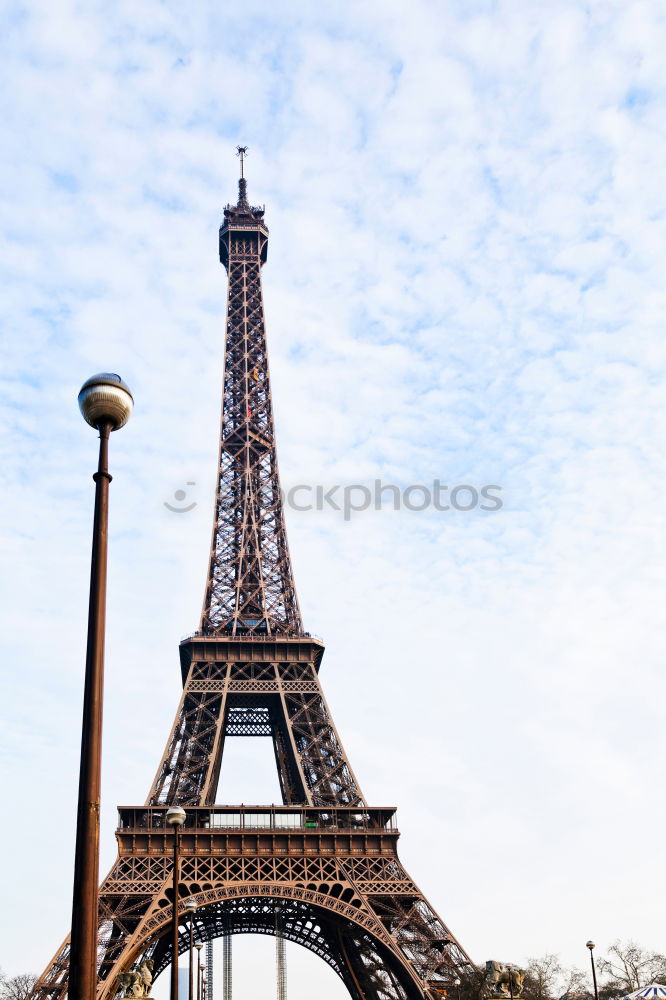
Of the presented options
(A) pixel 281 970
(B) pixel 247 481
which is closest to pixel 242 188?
(B) pixel 247 481

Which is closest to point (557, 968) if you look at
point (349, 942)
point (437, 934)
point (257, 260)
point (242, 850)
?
point (349, 942)

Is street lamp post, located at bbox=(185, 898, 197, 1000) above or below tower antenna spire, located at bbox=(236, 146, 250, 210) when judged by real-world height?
below

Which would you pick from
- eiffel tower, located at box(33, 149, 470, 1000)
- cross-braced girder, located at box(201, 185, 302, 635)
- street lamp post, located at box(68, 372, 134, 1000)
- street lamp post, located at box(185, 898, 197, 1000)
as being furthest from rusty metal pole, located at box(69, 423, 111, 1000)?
cross-braced girder, located at box(201, 185, 302, 635)

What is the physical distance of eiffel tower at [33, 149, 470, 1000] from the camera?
54.1 meters

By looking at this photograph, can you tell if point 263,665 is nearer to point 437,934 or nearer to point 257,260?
point 437,934

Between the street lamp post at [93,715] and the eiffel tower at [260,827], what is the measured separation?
42.4 m

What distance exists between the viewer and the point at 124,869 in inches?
2212

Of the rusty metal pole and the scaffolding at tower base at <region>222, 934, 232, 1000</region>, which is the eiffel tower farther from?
the rusty metal pole

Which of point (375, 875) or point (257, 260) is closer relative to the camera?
point (375, 875)

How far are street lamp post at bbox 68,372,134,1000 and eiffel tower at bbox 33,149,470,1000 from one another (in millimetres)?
Result: 42408

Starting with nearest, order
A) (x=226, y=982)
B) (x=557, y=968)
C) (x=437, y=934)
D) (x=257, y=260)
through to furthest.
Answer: (x=437, y=934)
(x=557, y=968)
(x=257, y=260)
(x=226, y=982)

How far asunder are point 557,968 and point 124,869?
48006 millimetres

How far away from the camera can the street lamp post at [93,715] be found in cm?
1144

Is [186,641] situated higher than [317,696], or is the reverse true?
[186,641]
